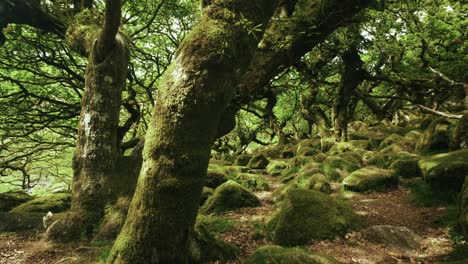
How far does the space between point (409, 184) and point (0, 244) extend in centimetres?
1030

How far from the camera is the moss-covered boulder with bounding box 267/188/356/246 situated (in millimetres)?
Answer: 6016

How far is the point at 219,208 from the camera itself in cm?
853

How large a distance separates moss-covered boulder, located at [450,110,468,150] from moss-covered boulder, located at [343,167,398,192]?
207 centimetres

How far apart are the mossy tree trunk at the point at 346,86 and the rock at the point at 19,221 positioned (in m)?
13.4

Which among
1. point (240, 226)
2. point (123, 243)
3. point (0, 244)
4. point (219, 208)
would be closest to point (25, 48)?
point (0, 244)

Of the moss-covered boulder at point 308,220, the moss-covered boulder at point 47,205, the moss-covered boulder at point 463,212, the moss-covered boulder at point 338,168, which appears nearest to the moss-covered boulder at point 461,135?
the moss-covered boulder at point 338,168

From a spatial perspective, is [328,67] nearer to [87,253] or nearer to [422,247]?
[422,247]

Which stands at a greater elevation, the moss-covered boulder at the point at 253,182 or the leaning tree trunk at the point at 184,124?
the leaning tree trunk at the point at 184,124

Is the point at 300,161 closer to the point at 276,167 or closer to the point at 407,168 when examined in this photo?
the point at 276,167

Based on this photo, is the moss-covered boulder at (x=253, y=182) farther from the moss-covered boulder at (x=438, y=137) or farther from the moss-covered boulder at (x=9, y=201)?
the moss-covered boulder at (x=9, y=201)

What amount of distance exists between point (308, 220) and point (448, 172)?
353cm

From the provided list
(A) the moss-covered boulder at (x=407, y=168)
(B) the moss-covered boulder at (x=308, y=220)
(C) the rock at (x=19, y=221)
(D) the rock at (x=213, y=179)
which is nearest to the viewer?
(B) the moss-covered boulder at (x=308, y=220)

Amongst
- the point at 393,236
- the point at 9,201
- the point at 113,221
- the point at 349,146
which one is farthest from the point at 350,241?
the point at 9,201

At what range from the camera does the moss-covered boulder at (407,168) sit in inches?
392
